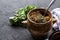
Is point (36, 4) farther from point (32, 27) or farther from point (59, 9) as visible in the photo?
point (32, 27)

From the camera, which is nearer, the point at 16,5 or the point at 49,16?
the point at 49,16

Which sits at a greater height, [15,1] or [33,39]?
[15,1]

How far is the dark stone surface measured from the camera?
1213 millimetres

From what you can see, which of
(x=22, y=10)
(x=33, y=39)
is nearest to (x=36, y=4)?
(x=22, y=10)

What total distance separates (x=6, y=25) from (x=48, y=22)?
40 centimetres

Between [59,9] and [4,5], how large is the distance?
518 millimetres

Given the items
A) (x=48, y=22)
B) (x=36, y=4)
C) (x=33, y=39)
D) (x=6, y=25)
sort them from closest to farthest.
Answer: (x=48, y=22), (x=33, y=39), (x=6, y=25), (x=36, y=4)

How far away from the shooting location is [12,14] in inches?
54.4

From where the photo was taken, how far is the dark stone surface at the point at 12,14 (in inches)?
47.8

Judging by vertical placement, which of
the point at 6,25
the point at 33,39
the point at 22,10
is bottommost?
the point at 33,39

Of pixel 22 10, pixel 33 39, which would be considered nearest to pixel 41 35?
pixel 33 39

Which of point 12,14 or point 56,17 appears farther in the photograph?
point 12,14

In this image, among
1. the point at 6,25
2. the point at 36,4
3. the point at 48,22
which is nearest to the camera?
the point at 48,22

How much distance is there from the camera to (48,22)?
1.07 m
